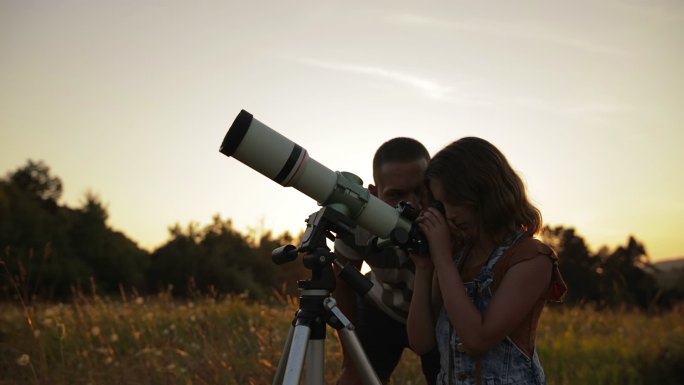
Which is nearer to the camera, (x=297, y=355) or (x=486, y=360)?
(x=297, y=355)

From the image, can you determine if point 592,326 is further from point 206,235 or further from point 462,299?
point 206,235

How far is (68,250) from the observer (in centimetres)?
A: 2733

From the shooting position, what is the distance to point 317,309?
2.39 metres

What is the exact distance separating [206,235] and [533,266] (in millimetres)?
32494

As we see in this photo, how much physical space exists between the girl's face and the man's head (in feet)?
2.12

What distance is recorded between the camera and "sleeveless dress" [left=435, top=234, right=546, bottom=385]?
253 cm

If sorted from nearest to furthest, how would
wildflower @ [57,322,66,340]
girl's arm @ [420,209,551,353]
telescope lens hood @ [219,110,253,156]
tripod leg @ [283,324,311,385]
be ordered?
1. tripod leg @ [283,324,311,385]
2. girl's arm @ [420,209,551,353]
3. telescope lens hood @ [219,110,253,156]
4. wildflower @ [57,322,66,340]

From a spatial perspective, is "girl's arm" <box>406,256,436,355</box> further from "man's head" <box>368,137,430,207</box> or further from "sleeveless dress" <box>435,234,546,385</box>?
"man's head" <box>368,137,430,207</box>

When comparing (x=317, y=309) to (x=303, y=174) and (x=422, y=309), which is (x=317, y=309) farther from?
(x=303, y=174)

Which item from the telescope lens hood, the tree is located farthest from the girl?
the tree

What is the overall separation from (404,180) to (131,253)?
2856 cm

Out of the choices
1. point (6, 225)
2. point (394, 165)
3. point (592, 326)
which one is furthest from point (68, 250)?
point (394, 165)

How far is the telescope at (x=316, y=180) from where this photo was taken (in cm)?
265

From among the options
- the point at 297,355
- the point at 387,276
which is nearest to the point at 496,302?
the point at 297,355
